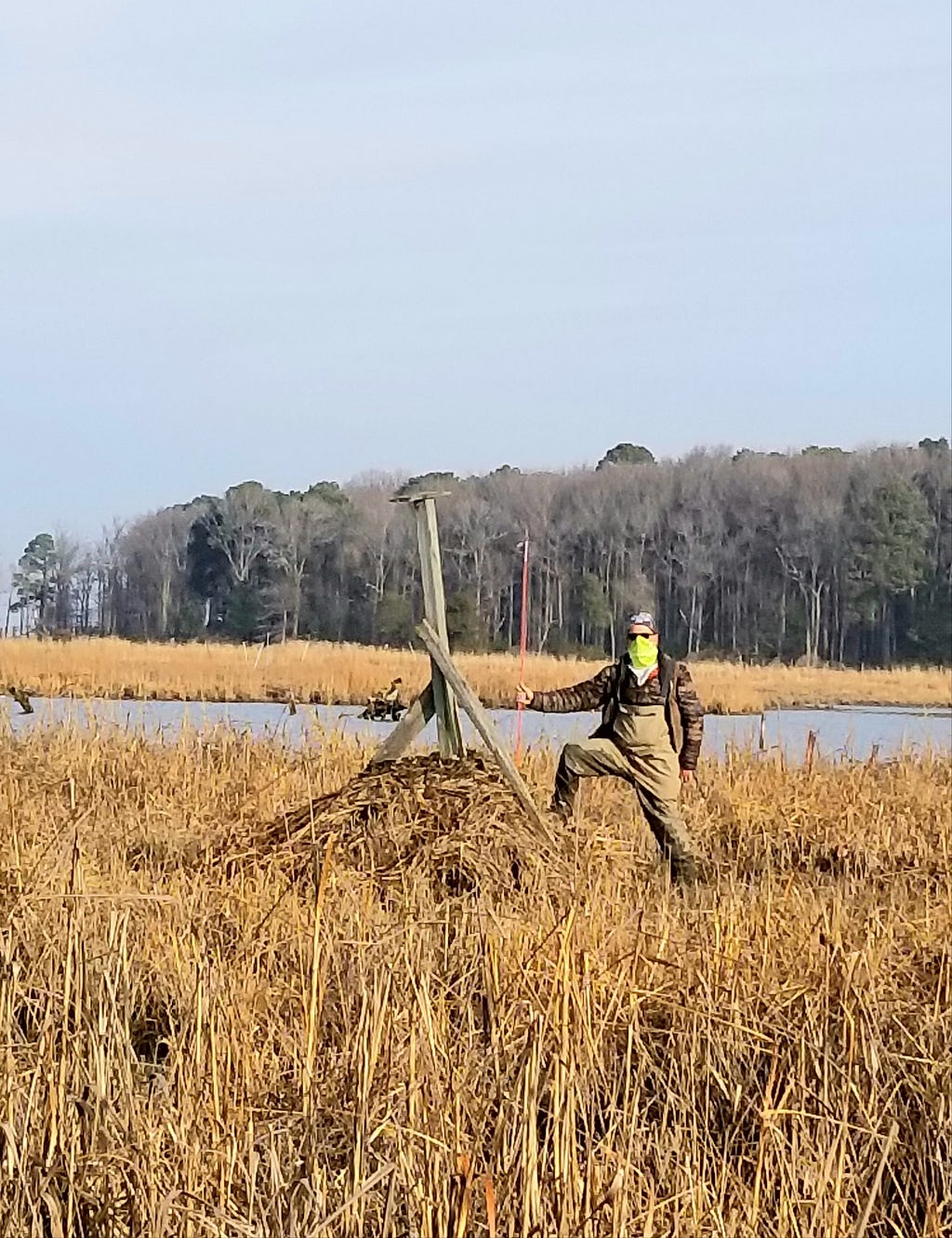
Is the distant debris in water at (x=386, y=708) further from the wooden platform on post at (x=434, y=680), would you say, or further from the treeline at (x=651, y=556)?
the treeline at (x=651, y=556)

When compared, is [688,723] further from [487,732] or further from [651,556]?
[651,556]

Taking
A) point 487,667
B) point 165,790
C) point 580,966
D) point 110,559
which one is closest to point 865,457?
point 110,559

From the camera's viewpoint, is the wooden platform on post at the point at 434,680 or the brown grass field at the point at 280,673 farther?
the brown grass field at the point at 280,673

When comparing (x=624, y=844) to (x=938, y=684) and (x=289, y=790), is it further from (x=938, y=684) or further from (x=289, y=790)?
(x=938, y=684)

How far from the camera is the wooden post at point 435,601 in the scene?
6977 millimetres

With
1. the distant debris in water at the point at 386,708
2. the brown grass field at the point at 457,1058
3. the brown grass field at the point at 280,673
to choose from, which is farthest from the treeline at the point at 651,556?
the brown grass field at the point at 457,1058

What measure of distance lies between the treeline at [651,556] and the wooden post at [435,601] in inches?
1780

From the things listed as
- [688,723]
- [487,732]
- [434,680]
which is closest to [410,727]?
[434,680]

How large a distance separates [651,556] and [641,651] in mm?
53313

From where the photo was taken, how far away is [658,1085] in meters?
3.87

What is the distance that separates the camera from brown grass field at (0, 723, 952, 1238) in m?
2.98

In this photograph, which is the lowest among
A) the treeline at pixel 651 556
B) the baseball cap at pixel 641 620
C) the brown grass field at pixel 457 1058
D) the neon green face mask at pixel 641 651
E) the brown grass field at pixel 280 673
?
the brown grass field at pixel 457 1058

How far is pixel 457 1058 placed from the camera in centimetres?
364

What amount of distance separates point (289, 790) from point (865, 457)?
54711 millimetres
